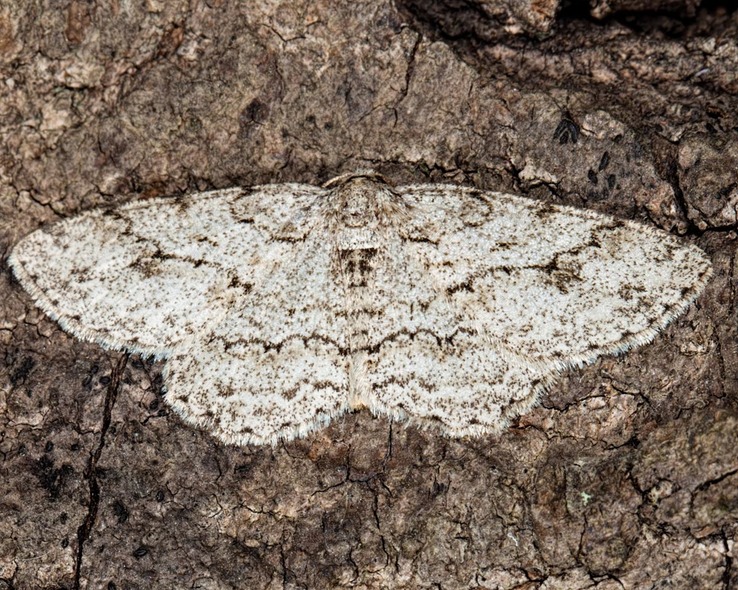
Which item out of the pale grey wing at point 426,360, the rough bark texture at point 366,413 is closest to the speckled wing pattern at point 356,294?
the pale grey wing at point 426,360

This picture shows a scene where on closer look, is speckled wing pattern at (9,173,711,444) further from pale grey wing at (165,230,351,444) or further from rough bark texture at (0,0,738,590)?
rough bark texture at (0,0,738,590)

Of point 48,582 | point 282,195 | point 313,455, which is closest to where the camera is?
point 48,582

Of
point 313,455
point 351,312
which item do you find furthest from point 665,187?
point 313,455

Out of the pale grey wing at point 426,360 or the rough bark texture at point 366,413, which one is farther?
the pale grey wing at point 426,360

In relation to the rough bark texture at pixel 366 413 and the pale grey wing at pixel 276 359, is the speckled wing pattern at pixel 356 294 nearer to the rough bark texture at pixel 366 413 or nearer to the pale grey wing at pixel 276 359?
the pale grey wing at pixel 276 359

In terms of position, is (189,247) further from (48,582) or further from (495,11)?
(495,11)

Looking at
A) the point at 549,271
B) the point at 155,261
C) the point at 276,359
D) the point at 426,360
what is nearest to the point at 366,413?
the point at 426,360
